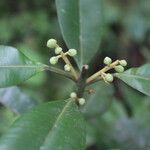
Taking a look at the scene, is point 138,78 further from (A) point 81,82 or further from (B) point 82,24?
(B) point 82,24

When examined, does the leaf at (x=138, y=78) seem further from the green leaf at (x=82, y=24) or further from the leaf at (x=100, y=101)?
the leaf at (x=100, y=101)

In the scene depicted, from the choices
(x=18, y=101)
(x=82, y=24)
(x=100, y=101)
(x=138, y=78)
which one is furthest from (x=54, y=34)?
(x=138, y=78)

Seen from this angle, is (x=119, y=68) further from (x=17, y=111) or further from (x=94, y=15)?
(x=17, y=111)

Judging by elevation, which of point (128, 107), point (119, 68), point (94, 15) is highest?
point (94, 15)

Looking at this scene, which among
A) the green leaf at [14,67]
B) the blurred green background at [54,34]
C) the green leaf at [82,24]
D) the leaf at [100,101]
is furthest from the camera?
the blurred green background at [54,34]

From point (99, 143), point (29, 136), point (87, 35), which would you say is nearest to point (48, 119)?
point (29, 136)

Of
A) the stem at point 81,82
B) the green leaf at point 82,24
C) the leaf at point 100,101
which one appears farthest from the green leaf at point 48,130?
the leaf at point 100,101

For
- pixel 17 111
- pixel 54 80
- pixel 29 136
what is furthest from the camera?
pixel 54 80
